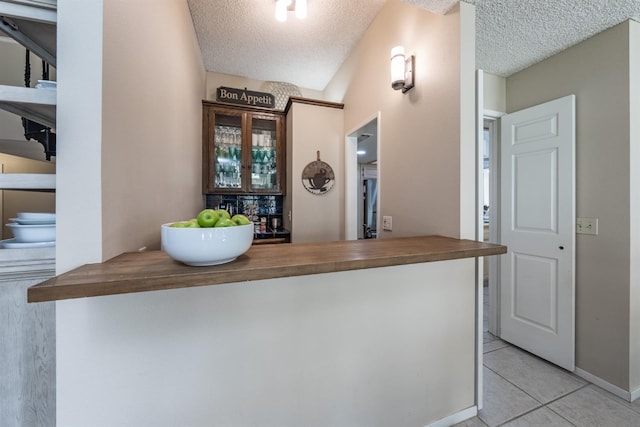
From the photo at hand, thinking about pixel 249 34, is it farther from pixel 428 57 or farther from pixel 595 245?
pixel 595 245

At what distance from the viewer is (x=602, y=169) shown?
5.64ft

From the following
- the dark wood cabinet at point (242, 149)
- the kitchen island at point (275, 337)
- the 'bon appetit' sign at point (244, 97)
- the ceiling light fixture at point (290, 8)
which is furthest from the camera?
the 'bon appetit' sign at point (244, 97)

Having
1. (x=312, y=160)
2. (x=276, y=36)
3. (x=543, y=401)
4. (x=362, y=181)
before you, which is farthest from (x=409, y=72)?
(x=362, y=181)

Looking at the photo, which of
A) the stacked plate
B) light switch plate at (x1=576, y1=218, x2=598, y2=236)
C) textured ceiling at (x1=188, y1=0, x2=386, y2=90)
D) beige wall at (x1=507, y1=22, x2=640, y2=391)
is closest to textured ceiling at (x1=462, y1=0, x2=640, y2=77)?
beige wall at (x1=507, y1=22, x2=640, y2=391)

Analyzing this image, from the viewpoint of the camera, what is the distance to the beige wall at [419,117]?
140cm

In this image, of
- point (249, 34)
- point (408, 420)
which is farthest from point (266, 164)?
point (408, 420)

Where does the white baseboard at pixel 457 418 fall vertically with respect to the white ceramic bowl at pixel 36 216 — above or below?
below

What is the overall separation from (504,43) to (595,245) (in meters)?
1.57

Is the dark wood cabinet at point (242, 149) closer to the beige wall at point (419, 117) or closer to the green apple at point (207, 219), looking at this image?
the beige wall at point (419, 117)

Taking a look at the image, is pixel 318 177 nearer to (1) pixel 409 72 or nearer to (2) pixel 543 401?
(1) pixel 409 72

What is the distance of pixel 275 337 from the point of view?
1103 mm

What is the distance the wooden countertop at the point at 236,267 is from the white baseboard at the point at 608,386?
61.2 inches

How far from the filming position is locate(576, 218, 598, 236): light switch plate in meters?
1.76

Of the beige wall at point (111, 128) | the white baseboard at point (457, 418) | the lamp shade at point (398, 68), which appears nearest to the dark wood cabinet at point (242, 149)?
the beige wall at point (111, 128)
